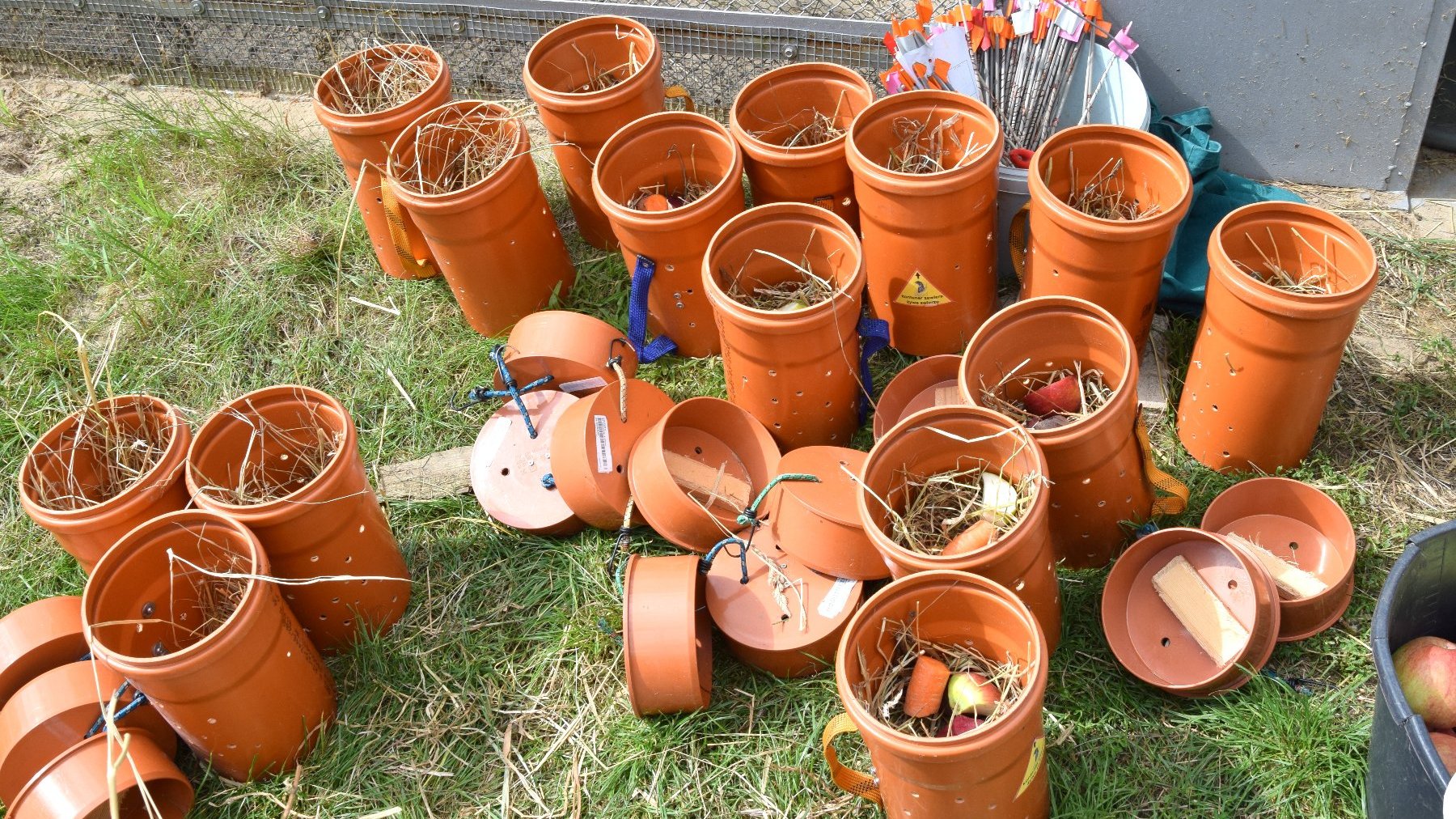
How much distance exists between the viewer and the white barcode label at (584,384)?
3719 mm

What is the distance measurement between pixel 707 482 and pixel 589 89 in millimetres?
1802

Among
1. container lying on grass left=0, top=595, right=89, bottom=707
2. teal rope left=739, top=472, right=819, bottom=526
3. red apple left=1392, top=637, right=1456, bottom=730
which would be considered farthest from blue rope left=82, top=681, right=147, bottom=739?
red apple left=1392, top=637, right=1456, bottom=730

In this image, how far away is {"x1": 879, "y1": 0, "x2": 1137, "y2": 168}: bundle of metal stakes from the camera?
4004mm

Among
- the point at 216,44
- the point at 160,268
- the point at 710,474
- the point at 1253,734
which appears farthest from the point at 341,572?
the point at 216,44

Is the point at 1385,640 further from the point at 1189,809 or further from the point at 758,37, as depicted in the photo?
the point at 758,37

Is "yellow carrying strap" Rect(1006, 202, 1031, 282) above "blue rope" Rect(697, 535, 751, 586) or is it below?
above

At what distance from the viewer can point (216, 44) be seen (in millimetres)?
5496

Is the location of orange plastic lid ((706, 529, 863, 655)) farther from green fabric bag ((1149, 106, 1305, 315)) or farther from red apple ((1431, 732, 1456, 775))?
green fabric bag ((1149, 106, 1305, 315))

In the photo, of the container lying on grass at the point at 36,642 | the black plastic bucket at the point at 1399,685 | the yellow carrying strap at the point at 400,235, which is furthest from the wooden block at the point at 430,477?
the black plastic bucket at the point at 1399,685

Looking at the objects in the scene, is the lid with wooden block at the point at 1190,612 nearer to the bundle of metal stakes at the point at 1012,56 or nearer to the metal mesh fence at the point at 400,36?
the bundle of metal stakes at the point at 1012,56

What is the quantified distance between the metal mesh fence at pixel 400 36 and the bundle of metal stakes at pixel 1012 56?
Result: 466mm

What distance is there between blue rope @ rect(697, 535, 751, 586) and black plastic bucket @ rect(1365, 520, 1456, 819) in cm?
145

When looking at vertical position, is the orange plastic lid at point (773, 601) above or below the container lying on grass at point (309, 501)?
below

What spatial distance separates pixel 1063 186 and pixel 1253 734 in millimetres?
1695
